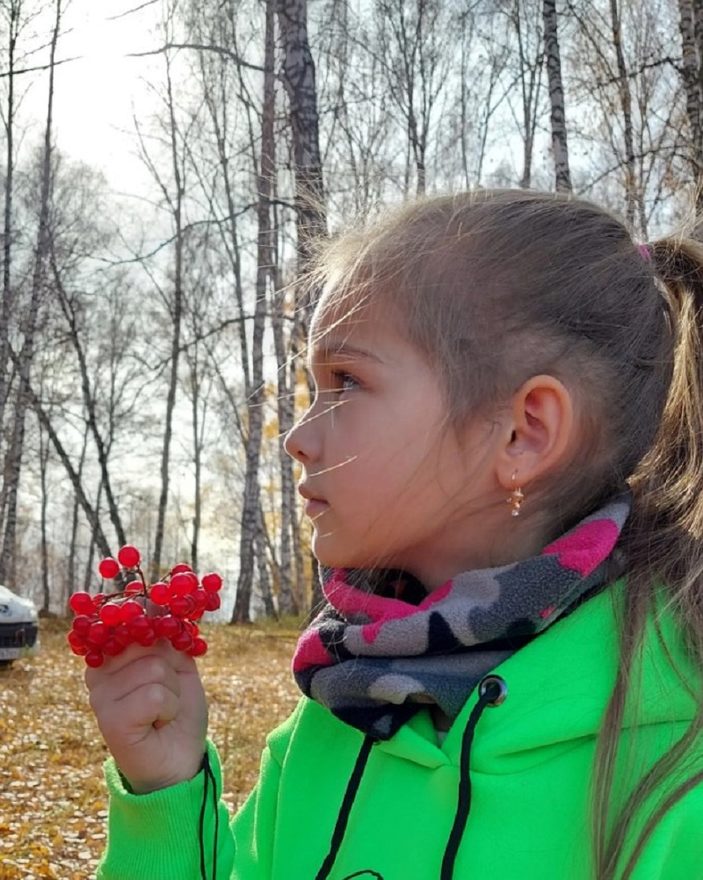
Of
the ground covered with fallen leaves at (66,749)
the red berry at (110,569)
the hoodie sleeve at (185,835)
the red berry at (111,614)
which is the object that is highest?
the red berry at (110,569)

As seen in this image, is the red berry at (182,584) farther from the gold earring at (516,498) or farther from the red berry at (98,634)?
the gold earring at (516,498)

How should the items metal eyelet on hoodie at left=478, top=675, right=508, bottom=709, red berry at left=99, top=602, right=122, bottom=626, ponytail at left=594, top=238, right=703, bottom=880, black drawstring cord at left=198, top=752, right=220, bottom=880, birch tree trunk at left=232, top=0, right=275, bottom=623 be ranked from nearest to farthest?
ponytail at left=594, top=238, right=703, bottom=880 < metal eyelet on hoodie at left=478, top=675, right=508, bottom=709 < red berry at left=99, top=602, right=122, bottom=626 < black drawstring cord at left=198, top=752, right=220, bottom=880 < birch tree trunk at left=232, top=0, right=275, bottom=623

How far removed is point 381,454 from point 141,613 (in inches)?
15.7

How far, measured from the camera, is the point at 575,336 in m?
1.35

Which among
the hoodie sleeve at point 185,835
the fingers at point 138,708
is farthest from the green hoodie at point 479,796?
the fingers at point 138,708

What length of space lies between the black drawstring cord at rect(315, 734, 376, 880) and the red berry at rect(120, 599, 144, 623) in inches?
14.2

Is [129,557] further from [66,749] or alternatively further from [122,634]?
[66,749]

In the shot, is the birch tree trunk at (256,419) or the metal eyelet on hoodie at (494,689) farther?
the birch tree trunk at (256,419)

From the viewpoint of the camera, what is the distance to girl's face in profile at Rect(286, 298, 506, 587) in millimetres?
1312

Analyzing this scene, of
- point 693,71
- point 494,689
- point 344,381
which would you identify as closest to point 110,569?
point 344,381

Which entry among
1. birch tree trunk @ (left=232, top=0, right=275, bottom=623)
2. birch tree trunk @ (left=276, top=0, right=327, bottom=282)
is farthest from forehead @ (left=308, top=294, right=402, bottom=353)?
birch tree trunk @ (left=232, top=0, right=275, bottom=623)

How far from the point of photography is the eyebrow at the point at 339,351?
1336 millimetres

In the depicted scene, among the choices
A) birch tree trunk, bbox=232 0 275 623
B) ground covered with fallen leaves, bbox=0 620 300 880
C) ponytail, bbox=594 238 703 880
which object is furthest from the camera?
birch tree trunk, bbox=232 0 275 623

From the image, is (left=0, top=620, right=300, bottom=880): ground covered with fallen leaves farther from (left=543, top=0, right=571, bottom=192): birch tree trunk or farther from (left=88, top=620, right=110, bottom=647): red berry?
(left=543, top=0, right=571, bottom=192): birch tree trunk
